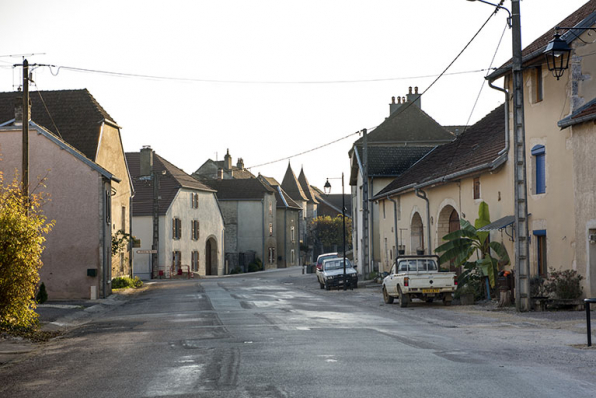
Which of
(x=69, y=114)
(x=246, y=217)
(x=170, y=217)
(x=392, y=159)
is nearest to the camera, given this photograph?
(x=69, y=114)

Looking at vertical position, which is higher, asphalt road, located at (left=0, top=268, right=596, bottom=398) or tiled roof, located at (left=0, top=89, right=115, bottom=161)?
tiled roof, located at (left=0, top=89, right=115, bottom=161)

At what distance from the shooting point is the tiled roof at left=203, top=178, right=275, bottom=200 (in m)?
Answer: 82.9

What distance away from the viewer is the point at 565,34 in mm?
21594

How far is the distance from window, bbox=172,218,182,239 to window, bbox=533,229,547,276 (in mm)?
42751

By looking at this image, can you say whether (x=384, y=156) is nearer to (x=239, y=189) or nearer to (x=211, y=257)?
(x=211, y=257)

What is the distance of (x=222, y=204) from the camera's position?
83.0 m

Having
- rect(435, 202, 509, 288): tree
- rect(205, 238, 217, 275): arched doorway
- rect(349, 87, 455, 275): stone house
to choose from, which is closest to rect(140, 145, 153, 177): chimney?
rect(205, 238, 217, 275): arched doorway

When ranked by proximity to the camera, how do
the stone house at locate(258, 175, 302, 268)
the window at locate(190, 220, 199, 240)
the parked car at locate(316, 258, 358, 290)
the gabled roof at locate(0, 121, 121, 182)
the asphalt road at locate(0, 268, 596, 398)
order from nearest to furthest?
1. the asphalt road at locate(0, 268, 596, 398)
2. the gabled roof at locate(0, 121, 121, 182)
3. the parked car at locate(316, 258, 358, 290)
4. the window at locate(190, 220, 199, 240)
5. the stone house at locate(258, 175, 302, 268)

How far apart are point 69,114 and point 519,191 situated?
90.9 feet

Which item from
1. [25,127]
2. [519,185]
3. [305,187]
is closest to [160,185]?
[25,127]

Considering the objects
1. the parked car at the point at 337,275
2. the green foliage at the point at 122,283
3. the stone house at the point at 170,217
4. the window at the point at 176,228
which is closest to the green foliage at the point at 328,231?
the stone house at the point at 170,217

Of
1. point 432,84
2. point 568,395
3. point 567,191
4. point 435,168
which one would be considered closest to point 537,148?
point 567,191

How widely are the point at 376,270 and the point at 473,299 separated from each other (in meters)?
22.6

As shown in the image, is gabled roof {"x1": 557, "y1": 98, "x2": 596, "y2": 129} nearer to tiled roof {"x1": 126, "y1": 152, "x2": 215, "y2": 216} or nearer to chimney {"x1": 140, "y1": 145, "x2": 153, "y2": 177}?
tiled roof {"x1": 126, "y1": 152, "x2": 215, "y2": 216}
